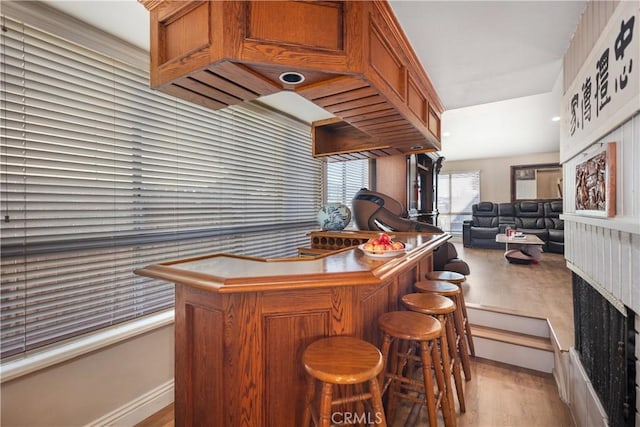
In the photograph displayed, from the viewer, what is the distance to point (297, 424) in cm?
131

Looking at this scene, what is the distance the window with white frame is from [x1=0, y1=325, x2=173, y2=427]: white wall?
815 cm

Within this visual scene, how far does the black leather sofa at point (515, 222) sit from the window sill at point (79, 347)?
23.8ft

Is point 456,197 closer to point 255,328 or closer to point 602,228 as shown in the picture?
point 602,228

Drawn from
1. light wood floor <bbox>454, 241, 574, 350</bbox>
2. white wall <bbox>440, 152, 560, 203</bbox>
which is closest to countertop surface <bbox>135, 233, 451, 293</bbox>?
Answer: light wood floor <bbox>454, 241, 574, 350</bbox>

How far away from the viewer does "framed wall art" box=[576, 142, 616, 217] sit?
3.86 feet

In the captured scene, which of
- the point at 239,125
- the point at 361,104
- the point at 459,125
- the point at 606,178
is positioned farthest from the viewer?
the point at 459,125

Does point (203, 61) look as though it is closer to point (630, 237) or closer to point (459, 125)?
point (630, 237)

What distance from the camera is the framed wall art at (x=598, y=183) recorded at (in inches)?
46.3

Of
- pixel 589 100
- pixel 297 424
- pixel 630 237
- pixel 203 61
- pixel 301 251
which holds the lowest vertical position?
pixel 297 424

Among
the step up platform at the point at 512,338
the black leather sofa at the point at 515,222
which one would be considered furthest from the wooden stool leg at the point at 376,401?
the black leather sofa at the point at 515,222

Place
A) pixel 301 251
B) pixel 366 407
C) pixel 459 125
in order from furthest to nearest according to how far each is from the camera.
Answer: pixel 459 125
pixel 301 251
pixel 366 407

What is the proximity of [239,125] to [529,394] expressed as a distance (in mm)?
3103

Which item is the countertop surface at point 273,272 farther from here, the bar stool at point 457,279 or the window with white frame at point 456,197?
the window with white frame at point 456,197

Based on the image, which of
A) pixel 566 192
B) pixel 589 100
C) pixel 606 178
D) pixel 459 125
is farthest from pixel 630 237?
pixel 459 125
